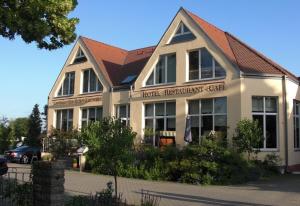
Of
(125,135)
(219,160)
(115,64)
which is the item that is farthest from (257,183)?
(115,64)

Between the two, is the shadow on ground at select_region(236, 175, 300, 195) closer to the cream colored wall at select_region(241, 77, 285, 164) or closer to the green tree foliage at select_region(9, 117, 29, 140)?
the cream colored wall at select_region(241, 77, 285, 164)

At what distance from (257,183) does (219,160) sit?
1.83m

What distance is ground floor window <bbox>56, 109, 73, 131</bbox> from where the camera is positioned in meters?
35.5

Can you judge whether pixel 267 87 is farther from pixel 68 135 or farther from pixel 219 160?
pixel 68 135

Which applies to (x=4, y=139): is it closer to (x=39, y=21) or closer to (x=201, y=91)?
(x=201, y=91)

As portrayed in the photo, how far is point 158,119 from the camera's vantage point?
2878cm

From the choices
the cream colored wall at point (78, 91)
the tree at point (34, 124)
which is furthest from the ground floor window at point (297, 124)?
the tree at point (34, 124)

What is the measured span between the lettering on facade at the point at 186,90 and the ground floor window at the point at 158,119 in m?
0.61

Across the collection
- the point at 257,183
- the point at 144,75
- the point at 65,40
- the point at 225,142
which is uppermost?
the point at 144,75

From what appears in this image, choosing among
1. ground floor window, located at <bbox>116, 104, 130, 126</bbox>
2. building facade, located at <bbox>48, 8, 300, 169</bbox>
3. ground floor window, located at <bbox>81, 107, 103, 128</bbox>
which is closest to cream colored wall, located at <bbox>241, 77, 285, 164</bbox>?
building facade, located at <bbox>48, 8, 300, 169</bbox>

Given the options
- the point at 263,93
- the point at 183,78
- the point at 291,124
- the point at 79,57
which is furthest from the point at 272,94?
→ the point at 79,57

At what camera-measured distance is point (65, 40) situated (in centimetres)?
1191

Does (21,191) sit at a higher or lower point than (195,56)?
lower

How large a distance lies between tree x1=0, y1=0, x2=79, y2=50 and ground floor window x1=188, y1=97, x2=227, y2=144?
14598mm
